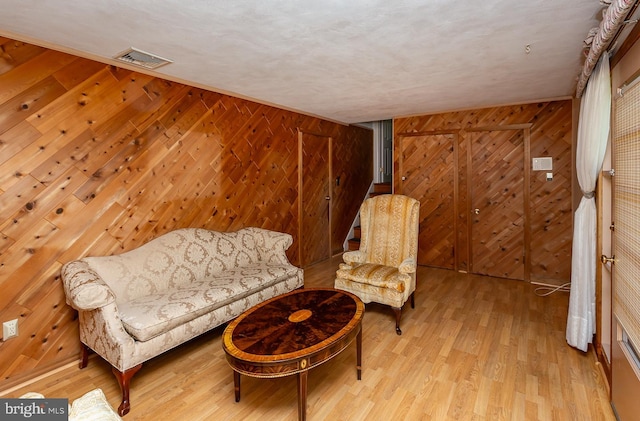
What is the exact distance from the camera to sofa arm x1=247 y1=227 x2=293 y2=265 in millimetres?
3522

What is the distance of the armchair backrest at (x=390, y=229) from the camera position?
331 cm

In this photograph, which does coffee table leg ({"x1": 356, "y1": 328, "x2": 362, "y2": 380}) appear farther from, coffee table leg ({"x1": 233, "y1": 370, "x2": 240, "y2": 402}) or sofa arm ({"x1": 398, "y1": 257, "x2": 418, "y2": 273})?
sofa arm ({"x1": 398, "y1": 257, "x2": 418, "y2": 273})

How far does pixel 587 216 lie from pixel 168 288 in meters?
3.34

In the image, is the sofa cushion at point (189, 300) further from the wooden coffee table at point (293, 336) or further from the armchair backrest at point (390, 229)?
the armchair backrest at point (390, 229)

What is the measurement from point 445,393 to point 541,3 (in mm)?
Answer: 2364

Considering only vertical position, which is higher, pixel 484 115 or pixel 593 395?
pixel 484 115

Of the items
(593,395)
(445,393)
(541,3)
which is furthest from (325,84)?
(593,395)

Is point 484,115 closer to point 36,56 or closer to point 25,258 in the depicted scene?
point 36,56

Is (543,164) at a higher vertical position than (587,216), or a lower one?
higher

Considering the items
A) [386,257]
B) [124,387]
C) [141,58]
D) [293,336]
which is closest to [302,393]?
[293,336]

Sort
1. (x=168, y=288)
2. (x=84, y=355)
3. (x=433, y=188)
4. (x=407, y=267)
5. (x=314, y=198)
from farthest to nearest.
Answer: (x=314, y=198), (x=433, y=188), (x=407, y=267), (x=168, y=288), (x=84, y=355)

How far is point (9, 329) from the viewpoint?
217 cm

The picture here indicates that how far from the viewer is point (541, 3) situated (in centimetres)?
174

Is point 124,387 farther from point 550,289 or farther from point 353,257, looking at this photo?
point 550,289
